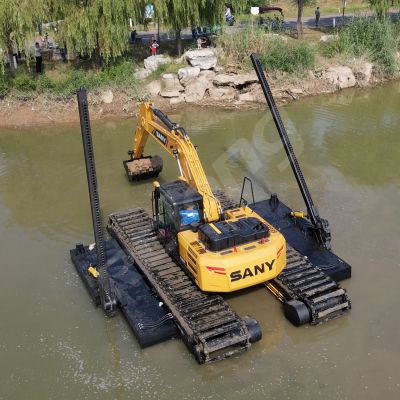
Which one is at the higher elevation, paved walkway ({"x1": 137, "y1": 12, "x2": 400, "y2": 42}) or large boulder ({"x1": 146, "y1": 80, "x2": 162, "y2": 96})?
paved walkway ({"x1": 137, "y1": 12, "x2": 400, "y2": 42})

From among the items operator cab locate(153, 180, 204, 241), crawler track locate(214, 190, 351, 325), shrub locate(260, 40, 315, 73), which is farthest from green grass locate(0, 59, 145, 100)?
crawler track locate(214, 190, 351, 325)

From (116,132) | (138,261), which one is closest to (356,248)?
(138,261)

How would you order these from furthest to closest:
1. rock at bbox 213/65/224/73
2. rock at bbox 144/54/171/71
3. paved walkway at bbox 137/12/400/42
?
paved walkway at bbox 137/12/400/42 → rock at bbox 144/54/171/71 → rock at bbox 213/65/224/73

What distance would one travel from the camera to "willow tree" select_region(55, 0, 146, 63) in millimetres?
25203

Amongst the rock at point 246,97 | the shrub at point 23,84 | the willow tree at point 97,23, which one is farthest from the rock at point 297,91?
the shrub at point 23,84

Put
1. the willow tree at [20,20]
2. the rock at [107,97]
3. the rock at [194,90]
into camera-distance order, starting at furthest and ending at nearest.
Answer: the rock at [194,90]
the rock at [107,97]
the willow tree at [20,20]

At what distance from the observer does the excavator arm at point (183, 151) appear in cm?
1185

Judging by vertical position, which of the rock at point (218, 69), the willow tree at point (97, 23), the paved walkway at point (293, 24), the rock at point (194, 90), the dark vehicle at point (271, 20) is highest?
the willow tree at point (97, 23)

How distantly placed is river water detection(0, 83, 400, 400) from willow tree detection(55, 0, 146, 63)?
17.1 feet

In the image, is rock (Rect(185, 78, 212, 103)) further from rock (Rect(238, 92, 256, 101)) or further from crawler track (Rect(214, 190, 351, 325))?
crawler track (Rect(214, 190, 351, 325))

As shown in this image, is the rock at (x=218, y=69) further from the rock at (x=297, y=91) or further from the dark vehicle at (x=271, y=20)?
the dark vehicle at (x=271, y=20)

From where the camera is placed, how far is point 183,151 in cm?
1274

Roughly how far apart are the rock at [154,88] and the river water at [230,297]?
11.0 ft

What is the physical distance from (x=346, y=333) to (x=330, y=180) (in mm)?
7968
